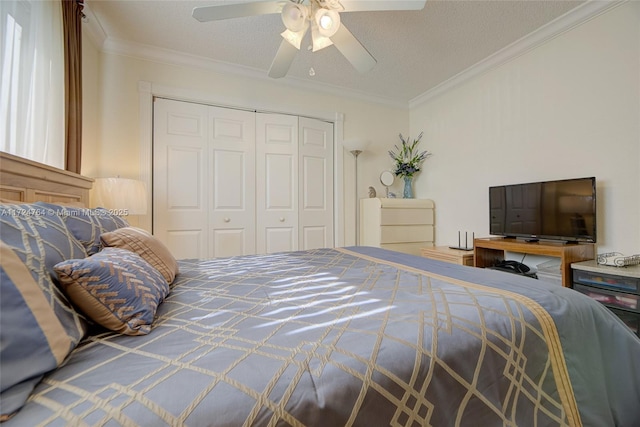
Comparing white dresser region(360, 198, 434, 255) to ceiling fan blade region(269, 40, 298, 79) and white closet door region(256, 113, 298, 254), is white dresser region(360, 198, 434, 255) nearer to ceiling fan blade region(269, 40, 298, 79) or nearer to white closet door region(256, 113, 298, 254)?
white closet door region(256, 113, 298, 254)

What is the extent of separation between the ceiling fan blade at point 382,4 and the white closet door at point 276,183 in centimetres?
175

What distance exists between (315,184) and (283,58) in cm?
170

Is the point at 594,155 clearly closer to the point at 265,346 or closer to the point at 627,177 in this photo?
the point at 627,177

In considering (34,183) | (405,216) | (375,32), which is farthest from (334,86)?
(34,183)

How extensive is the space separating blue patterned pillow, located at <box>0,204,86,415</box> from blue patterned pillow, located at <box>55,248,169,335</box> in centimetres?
3

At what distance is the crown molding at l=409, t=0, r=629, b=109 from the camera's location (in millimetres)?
1987

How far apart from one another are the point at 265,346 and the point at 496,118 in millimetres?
3239

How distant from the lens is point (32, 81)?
146 cm

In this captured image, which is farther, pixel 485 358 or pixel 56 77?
pixel 56 77

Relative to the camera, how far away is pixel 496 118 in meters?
2.74

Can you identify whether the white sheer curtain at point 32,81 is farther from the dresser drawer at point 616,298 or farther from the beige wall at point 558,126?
the beige wall at point 558,126

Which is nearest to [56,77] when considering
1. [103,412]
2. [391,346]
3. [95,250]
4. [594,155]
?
[95,250]

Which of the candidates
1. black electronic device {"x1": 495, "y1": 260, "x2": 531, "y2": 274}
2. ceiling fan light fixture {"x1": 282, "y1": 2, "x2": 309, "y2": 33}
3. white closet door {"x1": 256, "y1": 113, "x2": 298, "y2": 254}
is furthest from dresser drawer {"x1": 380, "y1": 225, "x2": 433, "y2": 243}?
ceiling fan light fixture {"x1": 282, "y1": 2, "x2": 309, "y2": 33}

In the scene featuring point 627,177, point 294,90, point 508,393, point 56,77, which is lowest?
point 508,393
